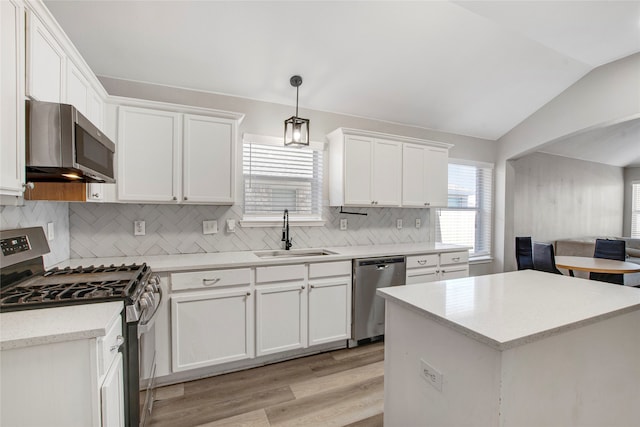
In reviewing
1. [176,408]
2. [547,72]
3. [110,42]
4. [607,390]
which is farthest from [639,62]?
[176,408]

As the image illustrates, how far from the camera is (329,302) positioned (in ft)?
9.22

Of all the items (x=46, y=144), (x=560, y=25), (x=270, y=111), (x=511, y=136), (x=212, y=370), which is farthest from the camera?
(x=511, y=136)

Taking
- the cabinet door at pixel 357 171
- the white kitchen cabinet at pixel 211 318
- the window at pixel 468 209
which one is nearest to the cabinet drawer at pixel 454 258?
the window at pixel 468 209

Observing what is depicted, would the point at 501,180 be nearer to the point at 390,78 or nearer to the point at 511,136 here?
the point at 511,136

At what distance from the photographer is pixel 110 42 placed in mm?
2363

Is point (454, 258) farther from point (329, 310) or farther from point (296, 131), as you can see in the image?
point (296, 131)

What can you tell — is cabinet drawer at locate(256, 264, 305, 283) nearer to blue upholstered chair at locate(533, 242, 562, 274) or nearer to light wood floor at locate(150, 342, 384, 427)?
light wood floor at locate(150, 342, 384, 427)

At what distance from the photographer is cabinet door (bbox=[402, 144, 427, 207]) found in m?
3.58

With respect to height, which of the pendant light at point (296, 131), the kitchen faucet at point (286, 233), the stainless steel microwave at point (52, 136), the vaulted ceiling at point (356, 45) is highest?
the vaulted ceiling at point (356, 45)

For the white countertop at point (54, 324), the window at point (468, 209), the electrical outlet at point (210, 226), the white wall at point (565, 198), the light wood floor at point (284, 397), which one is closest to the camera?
the white countertop at point (54, 324)

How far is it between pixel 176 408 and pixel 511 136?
5343mm

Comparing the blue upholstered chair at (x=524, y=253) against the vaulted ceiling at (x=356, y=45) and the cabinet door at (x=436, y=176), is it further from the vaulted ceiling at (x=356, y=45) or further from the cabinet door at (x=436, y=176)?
the vaulted ceiling at (x=356, y=45)

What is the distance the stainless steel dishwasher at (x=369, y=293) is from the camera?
2.93 metres

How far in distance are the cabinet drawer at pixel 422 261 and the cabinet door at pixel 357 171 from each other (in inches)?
30.0
